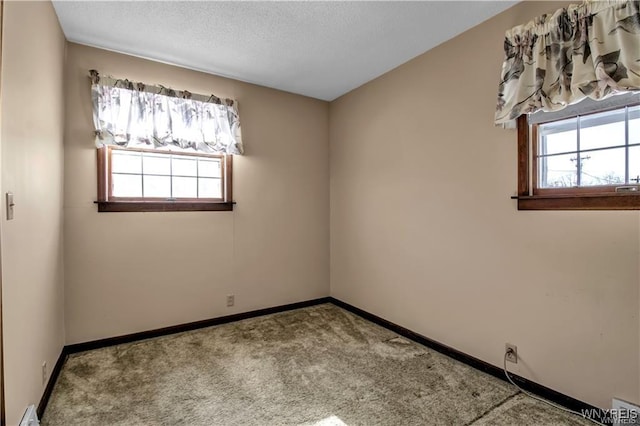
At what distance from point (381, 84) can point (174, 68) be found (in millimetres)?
2037

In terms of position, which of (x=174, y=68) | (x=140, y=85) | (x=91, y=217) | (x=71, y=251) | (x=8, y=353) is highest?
(x=174, y=68)

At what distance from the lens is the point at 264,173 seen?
3490mm

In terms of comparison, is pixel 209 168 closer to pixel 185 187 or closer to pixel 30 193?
pixel 185 187

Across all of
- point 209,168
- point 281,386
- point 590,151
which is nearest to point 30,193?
point 209,168

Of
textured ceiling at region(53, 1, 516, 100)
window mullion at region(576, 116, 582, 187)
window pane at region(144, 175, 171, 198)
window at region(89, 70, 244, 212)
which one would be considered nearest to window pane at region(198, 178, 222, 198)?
window at region(89, 70, 244, 212)

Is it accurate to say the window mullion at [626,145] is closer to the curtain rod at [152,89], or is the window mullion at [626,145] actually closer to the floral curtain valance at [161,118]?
the floral curtain valance at [161,118]

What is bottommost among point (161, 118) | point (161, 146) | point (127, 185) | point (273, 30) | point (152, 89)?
point (127, 185)

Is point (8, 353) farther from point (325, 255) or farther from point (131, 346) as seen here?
point (325, 255)

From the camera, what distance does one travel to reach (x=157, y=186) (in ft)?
9.62

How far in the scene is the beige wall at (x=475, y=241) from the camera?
175cm

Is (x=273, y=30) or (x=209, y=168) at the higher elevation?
(x=273, y=30)

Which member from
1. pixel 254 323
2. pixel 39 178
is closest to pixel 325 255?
pixel 254 323

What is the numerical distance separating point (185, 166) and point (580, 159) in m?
3.16

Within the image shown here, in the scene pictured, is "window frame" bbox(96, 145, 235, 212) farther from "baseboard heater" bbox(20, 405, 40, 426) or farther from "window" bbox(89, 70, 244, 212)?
"baseboard heater" bbox(20, 405, 40, 426)
